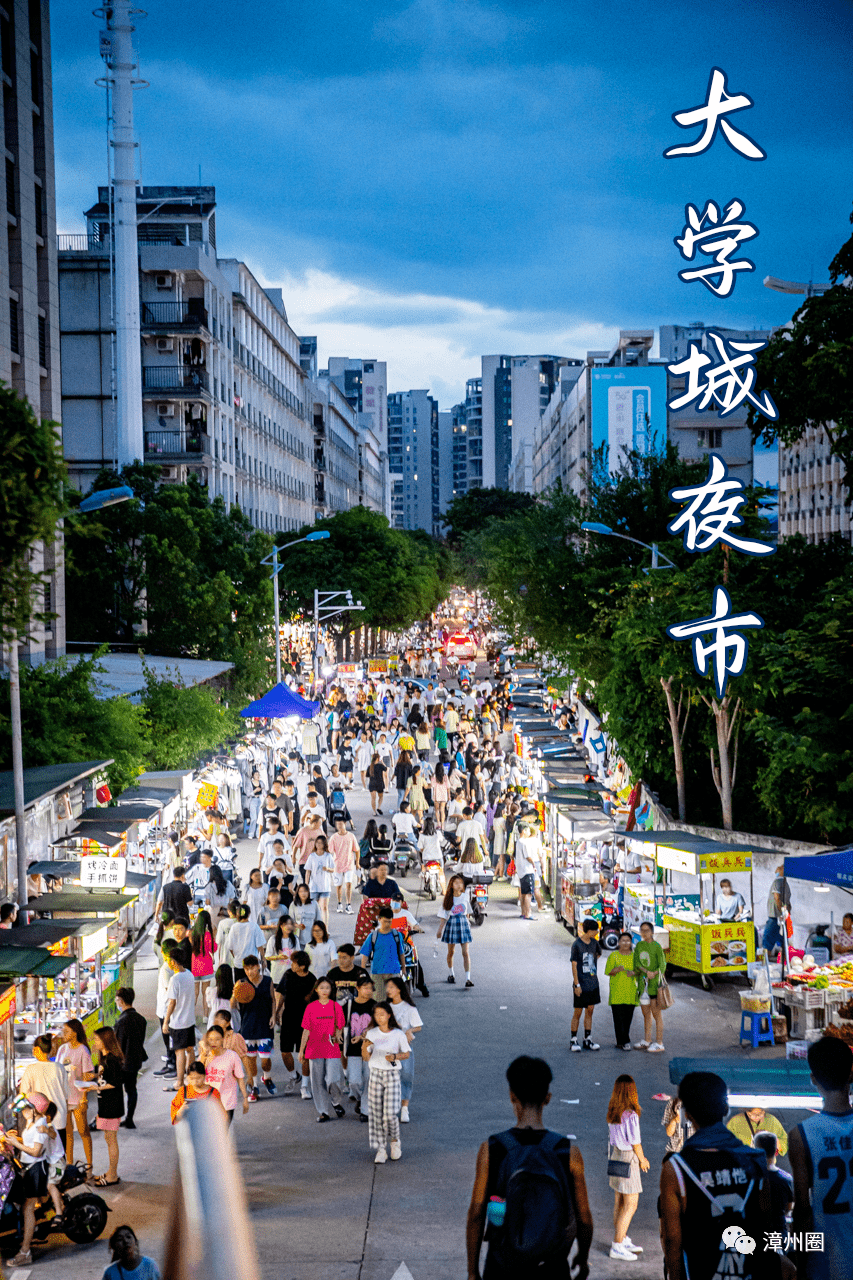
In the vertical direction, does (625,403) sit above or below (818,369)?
above

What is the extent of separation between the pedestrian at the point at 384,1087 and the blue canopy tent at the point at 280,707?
60.4 ft

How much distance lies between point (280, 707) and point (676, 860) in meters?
13.7

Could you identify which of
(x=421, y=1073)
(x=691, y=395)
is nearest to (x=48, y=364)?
(x=691, y=395)

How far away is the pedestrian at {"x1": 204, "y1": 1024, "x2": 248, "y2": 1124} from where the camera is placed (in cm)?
1053

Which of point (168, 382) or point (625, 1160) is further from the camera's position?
point (168, 382)

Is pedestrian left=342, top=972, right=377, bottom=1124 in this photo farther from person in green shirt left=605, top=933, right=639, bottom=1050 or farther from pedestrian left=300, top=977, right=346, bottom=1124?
person in green shirt left=605, top=933, right=639, bottom=1050

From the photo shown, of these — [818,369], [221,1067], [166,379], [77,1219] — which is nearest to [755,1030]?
[221,1067]

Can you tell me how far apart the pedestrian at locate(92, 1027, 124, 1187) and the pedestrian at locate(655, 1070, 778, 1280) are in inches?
251

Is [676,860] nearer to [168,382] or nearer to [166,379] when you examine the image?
[168,382]

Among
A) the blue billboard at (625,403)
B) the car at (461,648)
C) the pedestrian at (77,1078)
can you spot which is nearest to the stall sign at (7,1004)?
the pedestrian at (77,1078)

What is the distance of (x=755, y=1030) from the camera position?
13.8 metres

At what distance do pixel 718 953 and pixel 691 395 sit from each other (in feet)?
31.3

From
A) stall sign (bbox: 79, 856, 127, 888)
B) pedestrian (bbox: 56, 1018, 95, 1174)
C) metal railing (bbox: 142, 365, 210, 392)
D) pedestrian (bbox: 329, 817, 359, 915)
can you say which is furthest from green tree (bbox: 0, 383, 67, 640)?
metal railing (bbox: 142, 365, 210, 392)

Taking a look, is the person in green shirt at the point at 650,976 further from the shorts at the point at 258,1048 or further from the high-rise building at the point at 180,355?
the high-rise building at the point at 180,355
